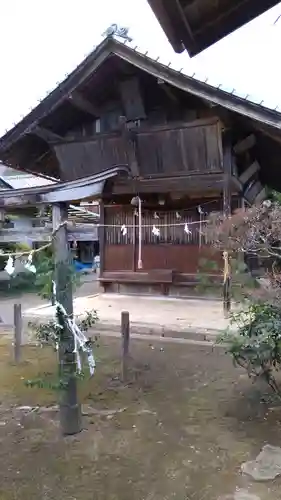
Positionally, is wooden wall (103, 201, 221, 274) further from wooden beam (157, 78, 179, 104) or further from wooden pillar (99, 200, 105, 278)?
wooden beam (157, 78, 179, 104)

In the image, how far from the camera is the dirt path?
3.04m

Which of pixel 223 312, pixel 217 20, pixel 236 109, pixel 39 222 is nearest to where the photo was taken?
pixel 217 20

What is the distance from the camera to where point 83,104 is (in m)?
9.48

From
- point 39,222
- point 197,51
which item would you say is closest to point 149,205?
point 39,222

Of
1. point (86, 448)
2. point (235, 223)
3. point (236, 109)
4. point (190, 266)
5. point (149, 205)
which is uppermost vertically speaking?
point (236, 109)

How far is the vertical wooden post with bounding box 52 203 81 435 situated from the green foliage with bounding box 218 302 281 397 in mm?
1491

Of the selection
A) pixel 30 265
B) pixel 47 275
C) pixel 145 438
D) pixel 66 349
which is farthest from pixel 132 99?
pixel 145 438

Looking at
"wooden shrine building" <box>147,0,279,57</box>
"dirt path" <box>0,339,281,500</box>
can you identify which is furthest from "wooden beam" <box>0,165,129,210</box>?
"dirt path" <box>0,339,281,500</box>

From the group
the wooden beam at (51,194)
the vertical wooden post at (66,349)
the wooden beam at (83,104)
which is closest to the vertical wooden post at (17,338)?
the vertical wooden post at (66,349)

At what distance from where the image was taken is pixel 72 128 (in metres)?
10.5

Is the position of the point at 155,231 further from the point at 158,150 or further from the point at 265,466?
the point at 265,466

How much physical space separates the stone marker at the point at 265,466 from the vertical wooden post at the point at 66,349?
60.4 inches

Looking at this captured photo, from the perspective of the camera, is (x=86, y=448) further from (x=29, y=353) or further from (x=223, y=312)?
(x=223, y=312)

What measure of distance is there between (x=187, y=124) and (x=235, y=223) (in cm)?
493
